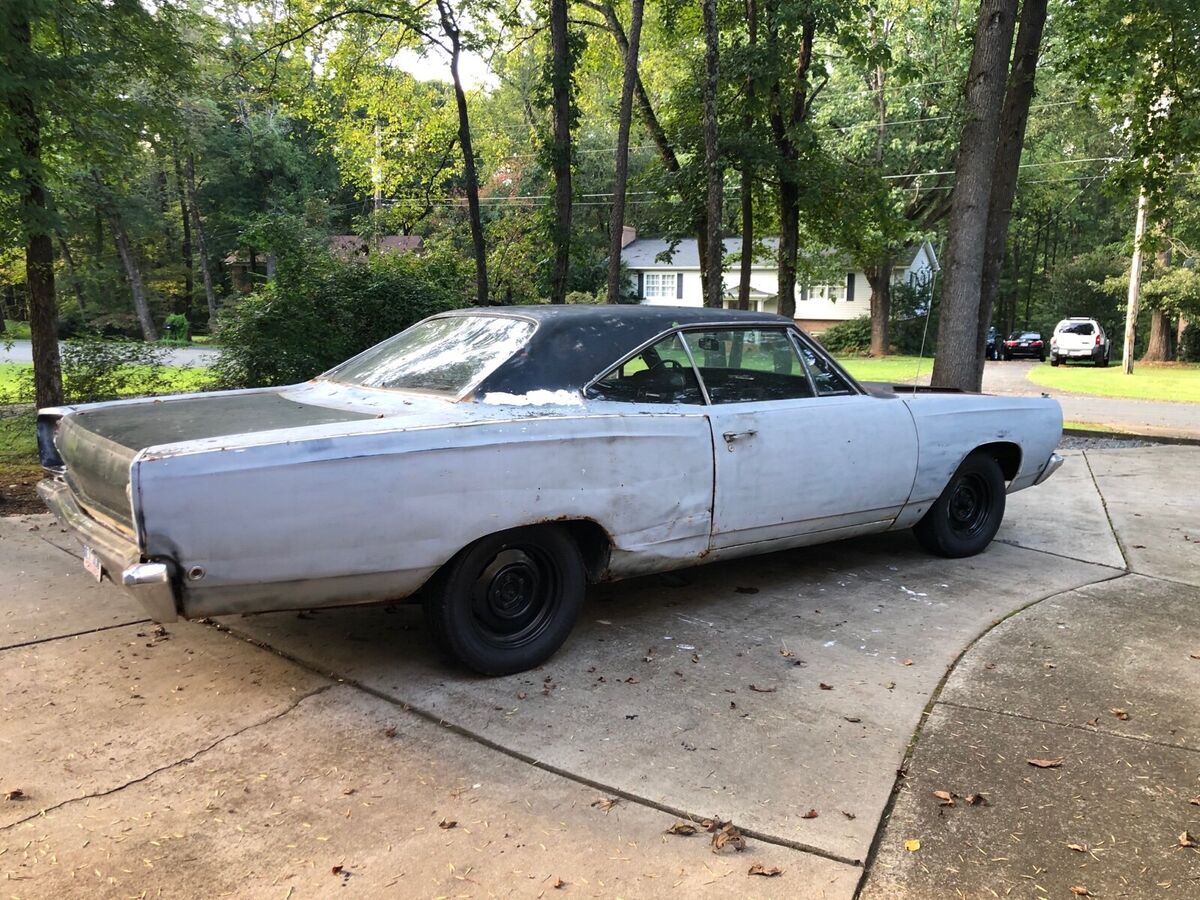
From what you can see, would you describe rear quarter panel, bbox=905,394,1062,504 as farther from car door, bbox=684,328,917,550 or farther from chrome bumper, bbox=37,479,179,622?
chrome bumper, bbox=37,479,179,622

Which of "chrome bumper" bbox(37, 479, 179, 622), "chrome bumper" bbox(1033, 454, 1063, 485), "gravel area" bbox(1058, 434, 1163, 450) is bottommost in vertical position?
"gravel area" bbox(1058, 434, 1163, 450)

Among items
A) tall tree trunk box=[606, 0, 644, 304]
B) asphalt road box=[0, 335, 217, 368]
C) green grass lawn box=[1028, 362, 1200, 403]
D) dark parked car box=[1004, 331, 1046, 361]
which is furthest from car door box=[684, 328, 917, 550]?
dark parked car box=[1004, 331, 1046, 361]

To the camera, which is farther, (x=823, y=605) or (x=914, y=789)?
(x=823, y=605)

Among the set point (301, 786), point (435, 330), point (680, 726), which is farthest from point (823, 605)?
point (301, 786)

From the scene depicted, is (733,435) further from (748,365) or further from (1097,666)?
(1097,666)

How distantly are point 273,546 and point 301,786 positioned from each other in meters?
0.80

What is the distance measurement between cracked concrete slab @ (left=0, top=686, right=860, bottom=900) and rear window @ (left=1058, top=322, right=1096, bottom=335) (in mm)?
33372

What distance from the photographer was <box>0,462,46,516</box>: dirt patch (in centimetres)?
642

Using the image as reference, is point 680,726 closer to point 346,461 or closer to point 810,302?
point 346,461

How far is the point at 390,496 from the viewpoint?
124 inches

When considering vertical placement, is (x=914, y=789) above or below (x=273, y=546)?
below

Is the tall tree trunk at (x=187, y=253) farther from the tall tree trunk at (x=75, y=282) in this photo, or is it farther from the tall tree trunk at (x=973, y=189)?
the tall tree trunk at (x=973, y=189)

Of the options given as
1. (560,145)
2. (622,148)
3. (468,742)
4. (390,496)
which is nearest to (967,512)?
(468,742)

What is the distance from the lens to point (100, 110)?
23.7 ft
